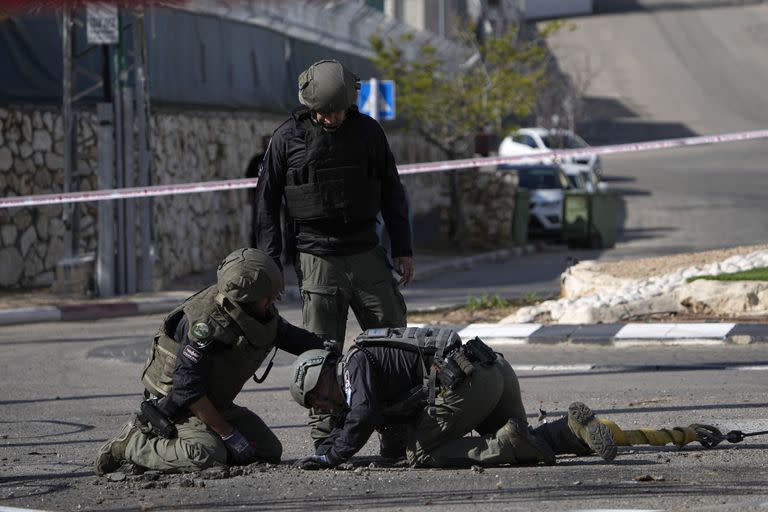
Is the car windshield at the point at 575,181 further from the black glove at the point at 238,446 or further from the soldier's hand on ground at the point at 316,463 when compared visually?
the soldier's hand on ground at the point at 316,463

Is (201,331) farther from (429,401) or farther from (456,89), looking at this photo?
(456,89)

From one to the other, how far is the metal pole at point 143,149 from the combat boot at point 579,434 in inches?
433

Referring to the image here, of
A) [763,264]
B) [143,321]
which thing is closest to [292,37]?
[143,321]

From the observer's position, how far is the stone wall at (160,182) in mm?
17625

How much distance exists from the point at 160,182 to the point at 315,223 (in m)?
12.3

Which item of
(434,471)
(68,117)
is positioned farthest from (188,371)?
(68,117)

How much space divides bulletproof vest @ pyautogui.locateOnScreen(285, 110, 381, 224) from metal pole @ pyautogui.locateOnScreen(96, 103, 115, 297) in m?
9.90

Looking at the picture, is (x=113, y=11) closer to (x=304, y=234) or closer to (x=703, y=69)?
(x=304, y=234)

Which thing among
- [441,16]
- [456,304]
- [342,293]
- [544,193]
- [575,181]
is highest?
[441,16]

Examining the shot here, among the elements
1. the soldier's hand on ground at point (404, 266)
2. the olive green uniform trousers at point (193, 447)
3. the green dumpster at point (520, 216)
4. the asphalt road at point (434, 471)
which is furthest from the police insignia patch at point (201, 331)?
the green dumpster at point (520, 216)

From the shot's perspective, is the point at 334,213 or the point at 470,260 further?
the point at 470,260

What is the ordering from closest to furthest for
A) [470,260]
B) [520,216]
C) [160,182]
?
1. [160,182]
2. [470,260]
3. [520,216]

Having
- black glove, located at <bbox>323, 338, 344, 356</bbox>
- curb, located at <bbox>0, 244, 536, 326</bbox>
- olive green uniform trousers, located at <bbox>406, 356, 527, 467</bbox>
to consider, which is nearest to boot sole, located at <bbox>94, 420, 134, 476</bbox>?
black glove, located at <bbox>323, 338, 344, 356</bbox>

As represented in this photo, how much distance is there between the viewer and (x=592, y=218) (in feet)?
87.3
